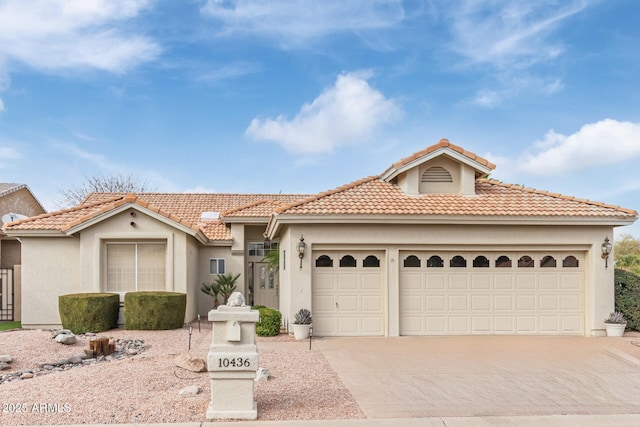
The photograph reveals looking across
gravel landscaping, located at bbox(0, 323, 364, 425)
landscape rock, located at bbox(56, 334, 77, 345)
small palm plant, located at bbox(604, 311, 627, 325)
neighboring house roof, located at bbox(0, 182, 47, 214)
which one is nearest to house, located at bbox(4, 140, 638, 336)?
small palm plant, located at bbox(604, 311, 627, 325)

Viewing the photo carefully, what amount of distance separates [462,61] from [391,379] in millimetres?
10946

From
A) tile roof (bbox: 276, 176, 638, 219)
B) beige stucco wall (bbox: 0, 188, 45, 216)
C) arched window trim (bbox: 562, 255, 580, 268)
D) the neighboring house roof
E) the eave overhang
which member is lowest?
arched window trim (bbox: 562, 255, 580, 268)

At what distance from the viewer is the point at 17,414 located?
693cm

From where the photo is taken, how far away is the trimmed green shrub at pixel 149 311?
1520 cm

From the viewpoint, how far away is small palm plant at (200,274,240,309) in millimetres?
20031

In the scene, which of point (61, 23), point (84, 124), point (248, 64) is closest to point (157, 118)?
point (84, 124)

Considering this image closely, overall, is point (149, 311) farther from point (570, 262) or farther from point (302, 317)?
point (570, 262)

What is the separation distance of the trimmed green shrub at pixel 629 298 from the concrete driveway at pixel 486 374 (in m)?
1.44

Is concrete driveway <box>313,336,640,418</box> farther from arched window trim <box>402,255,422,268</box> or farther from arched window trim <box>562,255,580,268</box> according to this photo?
arched window trim <box>562,255,580,268</box>

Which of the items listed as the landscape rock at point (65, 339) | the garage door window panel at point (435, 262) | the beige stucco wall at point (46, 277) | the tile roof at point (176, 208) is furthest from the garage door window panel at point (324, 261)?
the beige stucco wall at point (46, 277)

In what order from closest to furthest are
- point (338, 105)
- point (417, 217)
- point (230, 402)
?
point (230, 402), point (417, 217), point (338, 105)

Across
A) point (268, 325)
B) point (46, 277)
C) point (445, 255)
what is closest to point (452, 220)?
point (445, 255)

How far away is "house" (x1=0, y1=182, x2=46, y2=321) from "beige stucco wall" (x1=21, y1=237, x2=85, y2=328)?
2281mm

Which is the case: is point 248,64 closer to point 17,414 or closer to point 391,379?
point 391,379
